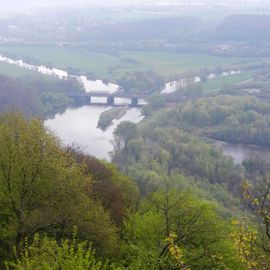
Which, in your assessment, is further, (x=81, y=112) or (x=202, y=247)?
(x=81, y=112)

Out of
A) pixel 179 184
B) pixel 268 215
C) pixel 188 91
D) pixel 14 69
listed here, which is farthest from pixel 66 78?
pixel 268 215

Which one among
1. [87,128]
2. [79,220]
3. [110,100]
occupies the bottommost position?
[87,128]

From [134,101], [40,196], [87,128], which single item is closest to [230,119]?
[87,128]

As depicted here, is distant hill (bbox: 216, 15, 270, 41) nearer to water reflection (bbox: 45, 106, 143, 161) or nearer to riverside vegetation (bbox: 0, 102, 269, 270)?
water reflection (bbox: 45, 106, 143, 161)

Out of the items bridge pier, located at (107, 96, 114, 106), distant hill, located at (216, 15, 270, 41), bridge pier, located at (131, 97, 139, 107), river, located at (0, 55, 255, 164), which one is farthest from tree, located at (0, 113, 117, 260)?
distant hill, located at (216, 15, 270, 41)

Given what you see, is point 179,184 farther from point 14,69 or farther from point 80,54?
point 80,54

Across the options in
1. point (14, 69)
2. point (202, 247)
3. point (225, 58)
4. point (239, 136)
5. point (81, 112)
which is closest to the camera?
point (202, 247)

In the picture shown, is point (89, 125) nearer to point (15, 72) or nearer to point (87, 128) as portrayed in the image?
point (87, 128)
